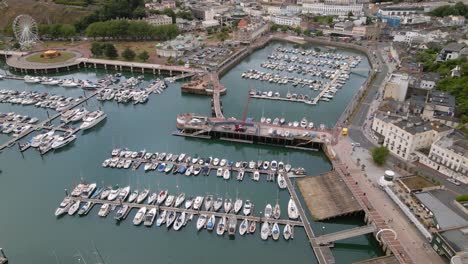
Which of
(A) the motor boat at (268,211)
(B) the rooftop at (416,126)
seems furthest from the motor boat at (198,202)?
(B) the rooftop at (416,126)

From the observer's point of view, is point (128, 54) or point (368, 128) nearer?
point (368, 128)

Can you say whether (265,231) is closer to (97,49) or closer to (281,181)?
(281,181)

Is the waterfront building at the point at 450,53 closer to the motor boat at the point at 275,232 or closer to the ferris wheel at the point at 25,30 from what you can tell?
the motor boat at the point at 275,232

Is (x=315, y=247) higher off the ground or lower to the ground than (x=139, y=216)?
lower

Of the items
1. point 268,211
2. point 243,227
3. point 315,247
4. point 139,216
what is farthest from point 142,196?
point 315,247

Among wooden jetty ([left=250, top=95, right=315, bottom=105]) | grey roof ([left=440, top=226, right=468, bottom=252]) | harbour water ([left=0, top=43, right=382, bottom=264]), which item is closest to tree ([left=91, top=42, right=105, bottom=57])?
harbour water ([left=0, top=43, right=382, bottom=264])

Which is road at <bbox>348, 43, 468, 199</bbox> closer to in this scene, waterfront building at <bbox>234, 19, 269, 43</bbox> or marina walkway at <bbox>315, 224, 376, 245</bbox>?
marina walkway at <bbox>315, 224, 376, 245</bbox>

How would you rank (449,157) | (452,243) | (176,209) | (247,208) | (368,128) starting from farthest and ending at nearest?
(368,128), (449,157), (176,209), (247,208), (452,243)
